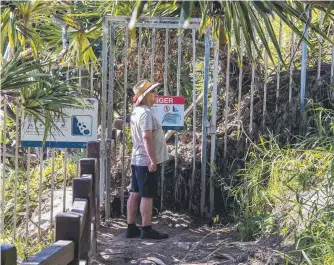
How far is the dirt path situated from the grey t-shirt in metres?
0.79

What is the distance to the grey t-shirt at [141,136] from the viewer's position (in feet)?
21.5

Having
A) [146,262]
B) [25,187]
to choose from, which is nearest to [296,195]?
[146,262]

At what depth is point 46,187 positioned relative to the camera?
8.98 metres

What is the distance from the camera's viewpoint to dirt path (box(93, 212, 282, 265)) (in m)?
5.56

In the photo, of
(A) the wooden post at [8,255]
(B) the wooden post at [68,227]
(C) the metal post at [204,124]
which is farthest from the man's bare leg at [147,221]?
(A) the wooden post at [8,255]

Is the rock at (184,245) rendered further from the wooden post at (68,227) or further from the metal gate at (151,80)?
the wooden post at (68,227)

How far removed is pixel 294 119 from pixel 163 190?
1.64m

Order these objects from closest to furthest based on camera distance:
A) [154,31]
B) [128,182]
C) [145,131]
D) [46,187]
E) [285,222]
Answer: [285,222]
[145,131]
[154,31]
[128,182]
[46,187]

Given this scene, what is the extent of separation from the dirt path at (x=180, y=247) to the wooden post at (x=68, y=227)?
6.00 feet

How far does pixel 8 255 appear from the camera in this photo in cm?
255

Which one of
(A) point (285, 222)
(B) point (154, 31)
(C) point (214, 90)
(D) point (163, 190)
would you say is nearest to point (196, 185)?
(D) point (163, 190)

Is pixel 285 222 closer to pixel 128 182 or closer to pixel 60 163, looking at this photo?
pixel 128 182

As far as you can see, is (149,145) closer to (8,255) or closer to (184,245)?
(184,245)

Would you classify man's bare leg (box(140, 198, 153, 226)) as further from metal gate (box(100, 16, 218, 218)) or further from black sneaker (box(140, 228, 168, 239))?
metal gate (box(100, 16, 218, 218))
